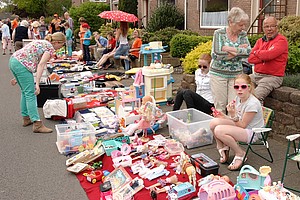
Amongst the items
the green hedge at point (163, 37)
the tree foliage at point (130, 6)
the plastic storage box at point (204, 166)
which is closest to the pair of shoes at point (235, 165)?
the plastic storage box at point (204, 166)

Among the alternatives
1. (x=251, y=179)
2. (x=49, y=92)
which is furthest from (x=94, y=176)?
(x=49, y=92)

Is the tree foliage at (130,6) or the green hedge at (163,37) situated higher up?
the tree foliage at (130,6)

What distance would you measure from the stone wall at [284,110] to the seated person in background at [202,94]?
3.05 ft

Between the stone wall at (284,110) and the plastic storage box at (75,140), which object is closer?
the stone wall at (284,110)

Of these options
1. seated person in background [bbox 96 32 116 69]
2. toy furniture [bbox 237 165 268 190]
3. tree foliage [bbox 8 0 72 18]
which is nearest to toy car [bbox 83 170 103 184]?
toy furniture [bbox 237 165 268 190]

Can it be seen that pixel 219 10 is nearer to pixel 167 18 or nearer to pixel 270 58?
pixel 167 18

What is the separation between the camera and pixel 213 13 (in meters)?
15.9

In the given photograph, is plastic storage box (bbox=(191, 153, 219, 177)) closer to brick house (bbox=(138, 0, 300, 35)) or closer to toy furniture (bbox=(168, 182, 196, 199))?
toy furniture (bbox=(168, 182, 196, 199))

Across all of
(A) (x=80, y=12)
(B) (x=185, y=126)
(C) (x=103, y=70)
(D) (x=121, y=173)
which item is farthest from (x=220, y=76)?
(A) (x=80, y=12)

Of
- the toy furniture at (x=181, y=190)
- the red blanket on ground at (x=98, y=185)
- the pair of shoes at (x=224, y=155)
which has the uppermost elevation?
the pair of shoes at (x=224, y=155)

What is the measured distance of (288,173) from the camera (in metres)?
4.31

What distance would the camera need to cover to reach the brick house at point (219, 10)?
12.0 meters

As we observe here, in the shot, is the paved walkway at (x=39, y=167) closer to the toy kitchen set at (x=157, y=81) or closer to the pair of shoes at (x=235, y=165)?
the pair of shoes at (x=235, y=165)

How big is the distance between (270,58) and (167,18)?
45.2ft
